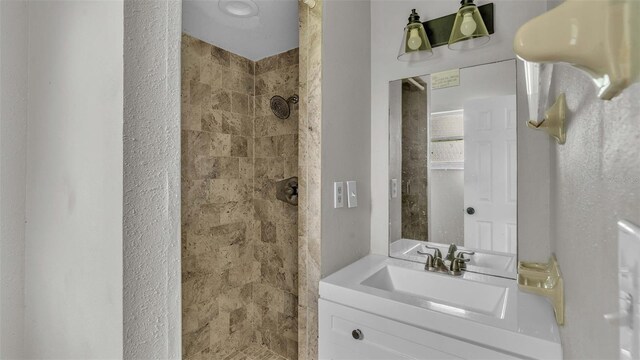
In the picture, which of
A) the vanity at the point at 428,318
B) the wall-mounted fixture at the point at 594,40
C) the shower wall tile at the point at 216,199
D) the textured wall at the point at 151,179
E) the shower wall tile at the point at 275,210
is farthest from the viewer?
the shower wall tile at the point at 275,210

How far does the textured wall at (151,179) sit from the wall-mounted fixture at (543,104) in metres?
0.69

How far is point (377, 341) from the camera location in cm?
108

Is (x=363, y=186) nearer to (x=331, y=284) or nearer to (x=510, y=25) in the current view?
(x=331, y=284)

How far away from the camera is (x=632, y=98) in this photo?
230 mm

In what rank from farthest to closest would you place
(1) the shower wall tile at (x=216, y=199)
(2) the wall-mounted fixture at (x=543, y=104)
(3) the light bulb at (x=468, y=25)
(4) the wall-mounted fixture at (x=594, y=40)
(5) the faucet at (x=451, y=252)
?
1. (1) the shower wall tile at (x=216, y=199)
2. (5) the faucet at (x=451, y=252)
3. (3) the light bulb at (x=468, y=25)
4. (2) the wall-mounted fixture at (x=543, y=104)
5. (4) the wall-mounted fixture at (x=594, y=40)

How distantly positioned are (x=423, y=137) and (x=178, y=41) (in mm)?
1268

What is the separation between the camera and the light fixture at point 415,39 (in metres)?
1.43

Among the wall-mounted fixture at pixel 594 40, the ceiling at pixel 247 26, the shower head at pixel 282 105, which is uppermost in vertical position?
the ceiling at pixel 247 26

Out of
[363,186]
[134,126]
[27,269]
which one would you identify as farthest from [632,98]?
[363,186]

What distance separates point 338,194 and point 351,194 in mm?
86

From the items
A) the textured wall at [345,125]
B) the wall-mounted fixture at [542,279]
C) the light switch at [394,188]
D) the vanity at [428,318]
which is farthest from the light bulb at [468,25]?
the vanity at [428,318]

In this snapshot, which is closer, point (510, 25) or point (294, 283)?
point (510, 25)

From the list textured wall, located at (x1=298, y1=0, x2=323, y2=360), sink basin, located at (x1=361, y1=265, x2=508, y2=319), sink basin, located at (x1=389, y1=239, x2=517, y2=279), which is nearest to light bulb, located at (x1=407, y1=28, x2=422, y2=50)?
textured wall, located at (x1=298, y1=0, x2=323, y2=360)

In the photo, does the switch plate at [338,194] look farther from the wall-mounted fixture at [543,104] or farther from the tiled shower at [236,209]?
the wall-mounted fixture at [543,104]
